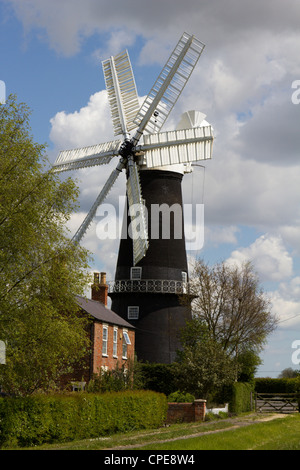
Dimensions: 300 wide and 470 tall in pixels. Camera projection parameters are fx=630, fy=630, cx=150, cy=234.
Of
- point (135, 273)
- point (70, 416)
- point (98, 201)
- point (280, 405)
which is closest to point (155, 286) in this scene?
point (135, 273)

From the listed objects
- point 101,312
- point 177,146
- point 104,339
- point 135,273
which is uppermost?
point 177,146

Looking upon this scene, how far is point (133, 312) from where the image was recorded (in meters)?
46.5

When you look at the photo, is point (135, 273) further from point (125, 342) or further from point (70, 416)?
point (70, 416)

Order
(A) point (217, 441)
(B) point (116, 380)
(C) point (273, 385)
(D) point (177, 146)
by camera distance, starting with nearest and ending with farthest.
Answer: (A) point (217, 441)
(B) point (116, 380)
(D) point (177, 146)
(C) point (273, 385)

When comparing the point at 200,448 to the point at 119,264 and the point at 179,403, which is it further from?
the point at 119,264

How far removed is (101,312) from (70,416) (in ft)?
61.4

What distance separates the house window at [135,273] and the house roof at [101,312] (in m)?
3.00

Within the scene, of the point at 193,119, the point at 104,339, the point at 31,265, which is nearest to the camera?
the point at 31,265

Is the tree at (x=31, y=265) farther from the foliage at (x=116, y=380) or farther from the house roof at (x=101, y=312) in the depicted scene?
the house roof at (x=101, y=312)

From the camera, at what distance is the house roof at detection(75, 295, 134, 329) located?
3931 centimetres

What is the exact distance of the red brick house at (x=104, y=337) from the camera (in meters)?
37.7

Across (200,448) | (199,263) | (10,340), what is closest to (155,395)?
(10,340)

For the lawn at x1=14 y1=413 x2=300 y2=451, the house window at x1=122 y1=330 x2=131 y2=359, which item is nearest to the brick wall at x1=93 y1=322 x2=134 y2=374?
the house window at x1=122 y1=330 x2=131 y2=359
